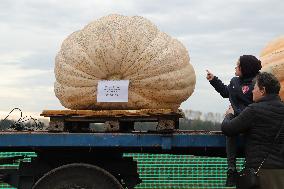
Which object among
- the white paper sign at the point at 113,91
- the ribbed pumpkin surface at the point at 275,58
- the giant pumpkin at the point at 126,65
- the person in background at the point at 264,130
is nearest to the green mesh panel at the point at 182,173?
the ribbed pumpkin surface at the point at 275,58

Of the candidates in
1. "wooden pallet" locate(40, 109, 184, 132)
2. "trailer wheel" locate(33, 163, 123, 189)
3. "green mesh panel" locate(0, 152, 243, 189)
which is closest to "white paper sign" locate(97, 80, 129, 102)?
"wooden pallet" locate(40, 109, 184, 132)

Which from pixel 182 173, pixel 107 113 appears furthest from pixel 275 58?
pixel 182 173

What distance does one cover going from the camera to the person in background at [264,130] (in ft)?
19.1

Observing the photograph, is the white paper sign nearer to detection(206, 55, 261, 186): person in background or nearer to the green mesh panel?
detection(206, 55, 261, 186): person in background

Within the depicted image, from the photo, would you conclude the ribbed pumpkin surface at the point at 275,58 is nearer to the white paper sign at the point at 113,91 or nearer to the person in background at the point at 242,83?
the person in background at the point at 242,83

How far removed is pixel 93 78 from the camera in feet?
22.6

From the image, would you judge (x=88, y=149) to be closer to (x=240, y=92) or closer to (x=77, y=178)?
(x=77, y=178)

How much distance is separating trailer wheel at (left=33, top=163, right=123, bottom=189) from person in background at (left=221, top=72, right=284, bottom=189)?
139cm

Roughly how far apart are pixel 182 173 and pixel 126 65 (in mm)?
7972

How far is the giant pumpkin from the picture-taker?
679 cm

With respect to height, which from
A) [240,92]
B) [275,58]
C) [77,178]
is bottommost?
[77,178]

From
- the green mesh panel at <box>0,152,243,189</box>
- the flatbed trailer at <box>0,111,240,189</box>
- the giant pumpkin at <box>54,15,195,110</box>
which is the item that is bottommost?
the green mesh panel at <box>0,152,243,189</box>

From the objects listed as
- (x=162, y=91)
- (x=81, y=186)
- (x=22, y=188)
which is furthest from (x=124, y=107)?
(x=22, y=188)

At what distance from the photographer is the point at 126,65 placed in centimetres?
678
